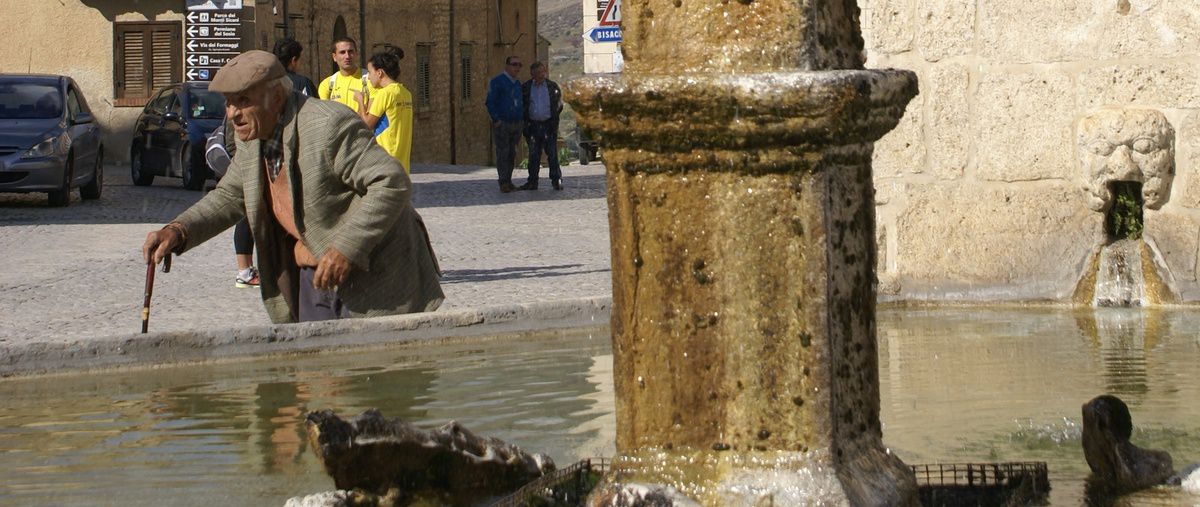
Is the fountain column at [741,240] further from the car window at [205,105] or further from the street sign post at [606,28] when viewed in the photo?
the car window at [205,105]

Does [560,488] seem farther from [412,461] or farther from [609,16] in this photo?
[609,16]

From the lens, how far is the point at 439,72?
4422cm

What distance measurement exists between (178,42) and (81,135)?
7.80 meters

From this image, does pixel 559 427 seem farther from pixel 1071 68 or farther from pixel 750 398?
pixel 1071 68

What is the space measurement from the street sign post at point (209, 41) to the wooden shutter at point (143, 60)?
5.30ft

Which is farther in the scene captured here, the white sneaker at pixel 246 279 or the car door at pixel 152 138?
the car door at pixel 152 138

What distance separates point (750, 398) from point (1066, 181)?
6376 mm

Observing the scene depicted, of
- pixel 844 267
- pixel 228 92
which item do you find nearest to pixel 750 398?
pixel 844 267

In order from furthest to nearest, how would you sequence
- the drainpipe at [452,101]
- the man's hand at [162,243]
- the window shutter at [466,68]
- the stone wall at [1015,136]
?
the window shutter at [466,68] → the drainpipe at [452,101] → the stone wall at [1015,136] → the man's hand at [162,243]

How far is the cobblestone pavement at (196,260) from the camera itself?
10434mm

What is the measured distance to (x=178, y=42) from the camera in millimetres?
30703

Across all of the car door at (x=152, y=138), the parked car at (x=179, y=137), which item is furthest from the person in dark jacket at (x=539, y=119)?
the car door at (x=152, y=138)

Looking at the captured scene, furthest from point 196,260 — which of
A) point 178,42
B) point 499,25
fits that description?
point 499,25

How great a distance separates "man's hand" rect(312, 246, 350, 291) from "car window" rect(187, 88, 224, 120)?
766 inches
